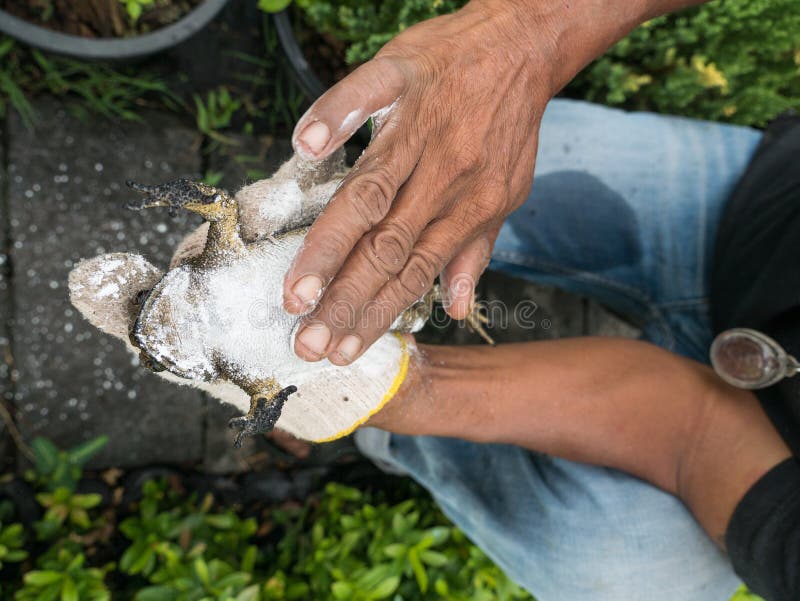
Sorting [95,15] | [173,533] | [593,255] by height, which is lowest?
[173,533]

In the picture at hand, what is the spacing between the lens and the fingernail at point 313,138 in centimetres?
A: 84

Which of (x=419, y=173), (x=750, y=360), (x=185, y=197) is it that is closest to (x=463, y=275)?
(x=419, y=173)

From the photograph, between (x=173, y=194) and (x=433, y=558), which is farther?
(x=433, y=558)

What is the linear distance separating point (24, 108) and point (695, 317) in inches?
77.4

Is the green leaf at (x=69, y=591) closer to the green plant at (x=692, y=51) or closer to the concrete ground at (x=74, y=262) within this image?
the concrete ground at (x=74, y=262)

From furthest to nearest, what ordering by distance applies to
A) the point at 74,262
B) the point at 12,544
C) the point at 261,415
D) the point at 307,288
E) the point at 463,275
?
the point at 74,262 < the point at 12,544 < the point at 463,275 < the point at 261,415 < the point at 307,288

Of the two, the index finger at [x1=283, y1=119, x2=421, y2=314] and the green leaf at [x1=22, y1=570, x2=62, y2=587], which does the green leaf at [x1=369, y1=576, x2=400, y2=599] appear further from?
the index finger at [x1=283, y1=119, x2=421, y2=314]

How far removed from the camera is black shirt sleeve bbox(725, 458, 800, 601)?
3.64 feet

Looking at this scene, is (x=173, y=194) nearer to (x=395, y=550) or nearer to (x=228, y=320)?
(x=228, y=320)

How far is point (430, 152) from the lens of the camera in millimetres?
945

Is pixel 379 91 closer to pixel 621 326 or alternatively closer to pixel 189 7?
pixel 189 7

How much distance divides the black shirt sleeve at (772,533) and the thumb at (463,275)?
679 millimetres

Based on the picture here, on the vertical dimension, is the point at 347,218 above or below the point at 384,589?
above

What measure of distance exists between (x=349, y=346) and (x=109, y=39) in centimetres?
127
